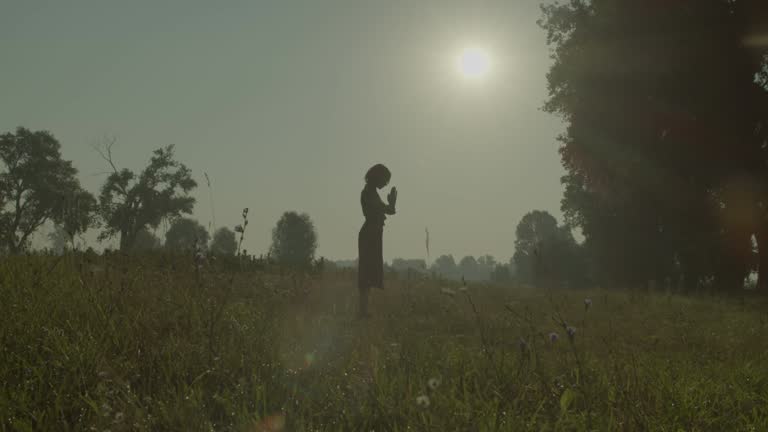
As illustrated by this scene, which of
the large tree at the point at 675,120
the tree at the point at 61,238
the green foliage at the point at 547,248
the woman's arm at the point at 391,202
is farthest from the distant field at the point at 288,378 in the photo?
the green foliage at the point at 547,248

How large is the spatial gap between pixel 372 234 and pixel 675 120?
14.0 meters

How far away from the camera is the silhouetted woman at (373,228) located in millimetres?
7973

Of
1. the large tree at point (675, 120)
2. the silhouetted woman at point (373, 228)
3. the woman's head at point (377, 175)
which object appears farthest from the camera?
the large tree at point (675, 120)

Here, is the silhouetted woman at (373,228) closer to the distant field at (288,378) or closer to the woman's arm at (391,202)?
the woman's arm at (391,202)

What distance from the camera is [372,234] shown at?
8.27 meters

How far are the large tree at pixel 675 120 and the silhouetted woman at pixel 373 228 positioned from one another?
12718 mm

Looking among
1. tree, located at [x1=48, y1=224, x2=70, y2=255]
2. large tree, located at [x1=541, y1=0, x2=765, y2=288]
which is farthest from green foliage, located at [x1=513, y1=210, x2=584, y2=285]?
tree, located at [x1=48, y1=224, x2=70, y2=255]

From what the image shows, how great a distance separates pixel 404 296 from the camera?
9391 millimetres

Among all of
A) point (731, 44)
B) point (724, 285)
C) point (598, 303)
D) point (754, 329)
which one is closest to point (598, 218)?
point (724, 285)

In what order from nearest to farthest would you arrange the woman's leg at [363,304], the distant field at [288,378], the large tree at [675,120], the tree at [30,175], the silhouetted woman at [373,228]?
the distant field at [288,378] → the woman's leg at [363,304] → the silhouetted woman at [373,228] → the large tree at [675,120] → the tree at [30,175]

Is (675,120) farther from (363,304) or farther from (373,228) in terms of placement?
(363,304)

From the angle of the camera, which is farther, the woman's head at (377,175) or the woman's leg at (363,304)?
the woman's head at (377,175)

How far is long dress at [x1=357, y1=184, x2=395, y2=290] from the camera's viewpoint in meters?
8.02

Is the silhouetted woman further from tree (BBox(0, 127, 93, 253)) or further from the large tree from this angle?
tree (BBox(0, 127, 93, 253))
